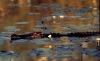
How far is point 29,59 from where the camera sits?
18.2ft

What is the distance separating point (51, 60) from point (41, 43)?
3.76 ft

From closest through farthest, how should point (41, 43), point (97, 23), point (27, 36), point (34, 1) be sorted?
point (41, 43) < point (27, 36) < point (97, 23) < point (34, 1)

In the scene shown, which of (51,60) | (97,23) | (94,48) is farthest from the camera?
(97,23)

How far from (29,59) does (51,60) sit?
0.37 meters

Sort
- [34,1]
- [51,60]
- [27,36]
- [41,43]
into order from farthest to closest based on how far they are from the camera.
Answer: [34,1]
[27,36]
[41,43]
[51,60]

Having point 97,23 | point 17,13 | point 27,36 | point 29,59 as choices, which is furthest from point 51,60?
point 17,13

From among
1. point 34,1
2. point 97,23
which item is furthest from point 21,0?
point 97,23

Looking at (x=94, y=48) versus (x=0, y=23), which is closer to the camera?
(x=94, y=48)

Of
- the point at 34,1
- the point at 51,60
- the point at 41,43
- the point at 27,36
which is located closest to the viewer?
the point at 51,60

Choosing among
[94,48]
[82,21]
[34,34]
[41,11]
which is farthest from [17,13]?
[94,48]

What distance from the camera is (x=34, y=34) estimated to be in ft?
24.1

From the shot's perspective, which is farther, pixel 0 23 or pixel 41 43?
pixel 0 23

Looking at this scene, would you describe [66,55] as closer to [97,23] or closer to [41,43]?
[41,43]

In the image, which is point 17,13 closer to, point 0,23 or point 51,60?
point 0,23
